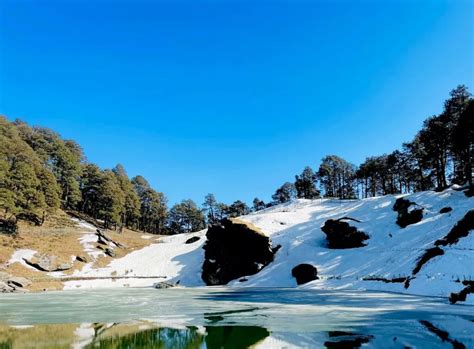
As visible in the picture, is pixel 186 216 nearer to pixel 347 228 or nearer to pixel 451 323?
pixel 347 228

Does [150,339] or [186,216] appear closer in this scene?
[150,339]

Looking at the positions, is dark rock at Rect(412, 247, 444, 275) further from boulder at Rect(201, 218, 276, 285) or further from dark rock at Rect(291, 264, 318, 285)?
boulder at Rect(201, 218, 276, 285)

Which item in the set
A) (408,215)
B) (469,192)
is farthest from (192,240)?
(469,192)

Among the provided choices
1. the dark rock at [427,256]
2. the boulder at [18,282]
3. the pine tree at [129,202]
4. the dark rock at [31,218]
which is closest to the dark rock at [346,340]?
the dark rock at [427,256]

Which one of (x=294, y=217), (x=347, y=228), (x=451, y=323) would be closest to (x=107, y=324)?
(x=451, y=323)

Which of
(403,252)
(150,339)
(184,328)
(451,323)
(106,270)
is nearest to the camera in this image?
(150,339)

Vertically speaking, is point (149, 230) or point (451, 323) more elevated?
point (149, 230)

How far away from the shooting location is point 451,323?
1145 centimetres

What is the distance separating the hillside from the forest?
30.5 ft

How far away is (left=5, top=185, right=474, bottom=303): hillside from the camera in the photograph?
24069mm

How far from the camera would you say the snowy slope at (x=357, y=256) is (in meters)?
23.9

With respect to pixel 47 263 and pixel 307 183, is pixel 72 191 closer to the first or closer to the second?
pixel 47 263

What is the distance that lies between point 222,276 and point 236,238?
5.12 metres

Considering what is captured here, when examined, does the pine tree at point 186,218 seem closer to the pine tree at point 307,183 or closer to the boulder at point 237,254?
the pine tree at point 307,183
